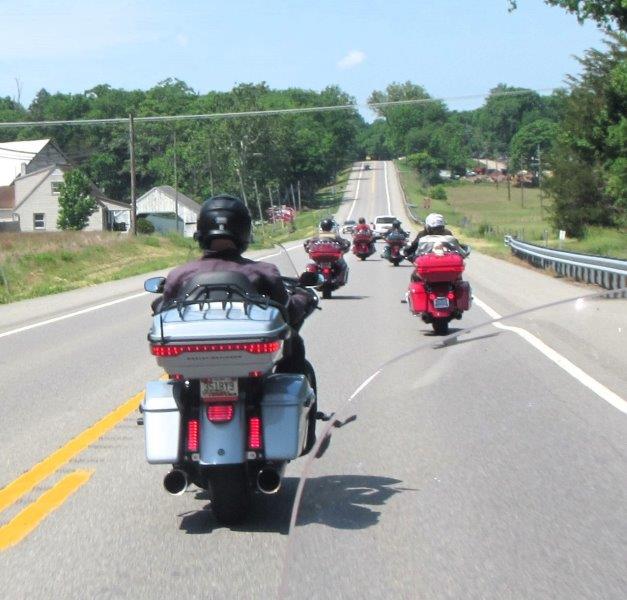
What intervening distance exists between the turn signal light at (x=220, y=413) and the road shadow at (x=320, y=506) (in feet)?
1.90

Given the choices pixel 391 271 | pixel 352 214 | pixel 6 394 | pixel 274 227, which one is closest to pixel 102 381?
pixel 6 394

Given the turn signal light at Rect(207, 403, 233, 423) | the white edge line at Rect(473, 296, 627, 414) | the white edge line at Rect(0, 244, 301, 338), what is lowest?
the white edge line at Rect(0, 244, 301, 338)

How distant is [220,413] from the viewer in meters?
5.48

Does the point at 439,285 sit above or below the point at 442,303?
above

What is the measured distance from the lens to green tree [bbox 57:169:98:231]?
3383 inches

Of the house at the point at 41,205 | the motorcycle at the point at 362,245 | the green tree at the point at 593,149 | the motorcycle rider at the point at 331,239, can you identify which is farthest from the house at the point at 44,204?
the motorcycle rider at the point at 331,239

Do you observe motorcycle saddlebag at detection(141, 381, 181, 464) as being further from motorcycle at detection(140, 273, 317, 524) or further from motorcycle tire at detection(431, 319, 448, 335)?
motorcycle tire at detection(431, 319, 448, 335)

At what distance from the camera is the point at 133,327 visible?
58.3 feet

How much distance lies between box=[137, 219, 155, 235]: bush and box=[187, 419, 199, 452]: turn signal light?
57.1 m

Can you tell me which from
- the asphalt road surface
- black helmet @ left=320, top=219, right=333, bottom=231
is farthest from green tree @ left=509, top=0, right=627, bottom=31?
the asphalt road surface

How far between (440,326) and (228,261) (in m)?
9.06

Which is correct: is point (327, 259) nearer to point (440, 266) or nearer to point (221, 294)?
point (440, 266)

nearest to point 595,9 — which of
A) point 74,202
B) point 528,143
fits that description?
point 74,202

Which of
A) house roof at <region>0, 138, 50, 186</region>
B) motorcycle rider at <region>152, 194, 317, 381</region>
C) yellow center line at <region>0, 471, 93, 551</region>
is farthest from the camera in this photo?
house roof at <region>0, 138, 50, 186</region>
